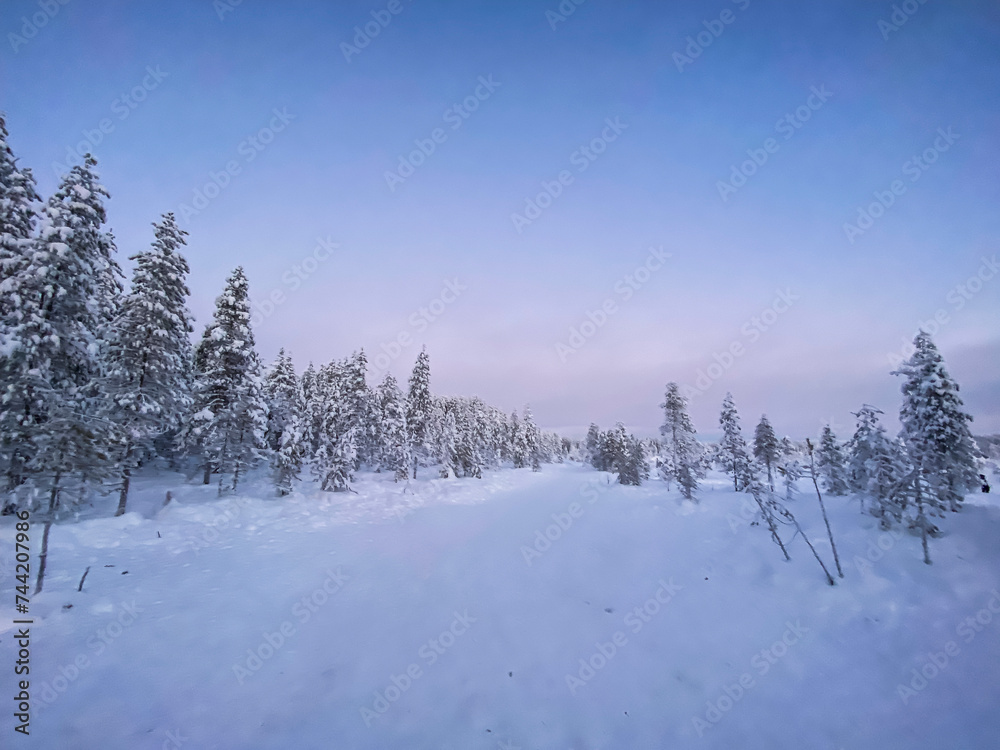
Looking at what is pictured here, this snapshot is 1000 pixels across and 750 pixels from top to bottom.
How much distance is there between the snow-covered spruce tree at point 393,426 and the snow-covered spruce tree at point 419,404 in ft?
5.42

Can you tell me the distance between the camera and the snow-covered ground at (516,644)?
18.6ft

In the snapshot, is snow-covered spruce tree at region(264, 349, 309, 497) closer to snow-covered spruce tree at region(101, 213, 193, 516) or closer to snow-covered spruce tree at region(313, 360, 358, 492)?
snow-covered spruce tree at region(313, 360, 358, 492)

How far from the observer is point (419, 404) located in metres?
39.6

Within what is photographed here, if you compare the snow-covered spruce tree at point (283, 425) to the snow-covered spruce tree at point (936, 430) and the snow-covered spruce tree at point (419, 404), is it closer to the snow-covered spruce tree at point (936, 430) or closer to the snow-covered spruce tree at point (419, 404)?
the snow-covered spruce tree at point (419, 404)

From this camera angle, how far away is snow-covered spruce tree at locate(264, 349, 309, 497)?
23.2m

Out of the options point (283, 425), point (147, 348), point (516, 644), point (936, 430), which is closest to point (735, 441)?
point (936, 430)

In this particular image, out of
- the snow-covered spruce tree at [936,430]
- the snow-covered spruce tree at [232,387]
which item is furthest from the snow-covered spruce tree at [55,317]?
the snow-covered spruce tree at [936,430]

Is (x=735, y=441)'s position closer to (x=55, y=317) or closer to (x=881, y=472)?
(x=881, y=472)

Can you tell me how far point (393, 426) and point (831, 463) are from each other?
37.6 m

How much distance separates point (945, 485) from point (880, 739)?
10.2 metres

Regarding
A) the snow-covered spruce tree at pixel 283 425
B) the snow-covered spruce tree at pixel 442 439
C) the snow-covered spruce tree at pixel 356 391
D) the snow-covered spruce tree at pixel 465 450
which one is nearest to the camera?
the snow-covered spruce tree at pixel 283 425

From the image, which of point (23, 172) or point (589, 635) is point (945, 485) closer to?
point (589, 635)

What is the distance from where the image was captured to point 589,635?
330 inches

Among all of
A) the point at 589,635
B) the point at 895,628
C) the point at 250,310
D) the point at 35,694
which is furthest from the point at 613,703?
the point at 250,310
